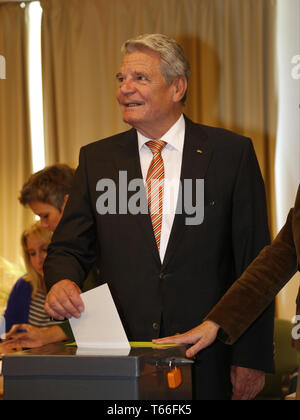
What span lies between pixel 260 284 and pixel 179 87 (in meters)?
1.13

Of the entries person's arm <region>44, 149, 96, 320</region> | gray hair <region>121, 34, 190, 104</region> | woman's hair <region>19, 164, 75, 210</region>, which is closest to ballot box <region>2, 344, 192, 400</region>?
person's arm <region>44, 149, 96, 320</region>

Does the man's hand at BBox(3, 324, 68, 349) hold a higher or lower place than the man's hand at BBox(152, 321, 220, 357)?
lower

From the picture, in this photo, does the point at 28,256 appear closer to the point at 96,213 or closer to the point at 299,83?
the point at 96,213

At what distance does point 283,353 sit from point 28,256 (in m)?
1.86

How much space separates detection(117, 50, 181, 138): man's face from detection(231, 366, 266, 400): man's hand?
3.18 feet

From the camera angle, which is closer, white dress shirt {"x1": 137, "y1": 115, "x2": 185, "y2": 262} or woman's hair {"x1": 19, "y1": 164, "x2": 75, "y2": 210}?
white dress shirt {"x1": 137, "y1": 115, "x2": 185, "y2": 262}

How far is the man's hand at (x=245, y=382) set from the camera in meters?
2.38

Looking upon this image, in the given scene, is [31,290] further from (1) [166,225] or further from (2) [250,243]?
(2) [250,243]

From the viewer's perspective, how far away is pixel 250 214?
246 centimetres

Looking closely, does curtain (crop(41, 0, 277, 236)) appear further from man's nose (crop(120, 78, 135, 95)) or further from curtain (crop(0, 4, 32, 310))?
man's nose (crop(120, 78, 135, 95))

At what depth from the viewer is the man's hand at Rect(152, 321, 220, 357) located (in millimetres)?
1748

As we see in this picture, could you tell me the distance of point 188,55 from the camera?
545 cm

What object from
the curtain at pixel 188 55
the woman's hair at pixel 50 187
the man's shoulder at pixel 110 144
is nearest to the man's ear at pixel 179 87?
the man's shoulder at pixel 110 144

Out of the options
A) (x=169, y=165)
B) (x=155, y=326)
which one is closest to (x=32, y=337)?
(x=155, y=326)
